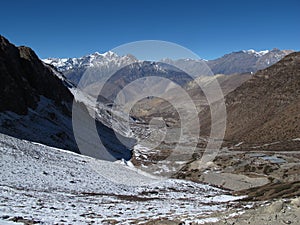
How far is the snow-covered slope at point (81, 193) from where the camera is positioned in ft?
72.3

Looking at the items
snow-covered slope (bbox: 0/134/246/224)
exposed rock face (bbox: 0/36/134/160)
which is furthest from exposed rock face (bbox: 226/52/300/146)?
snow-covered slope (bbox: 0/134/246/224)

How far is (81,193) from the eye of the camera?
107 feet

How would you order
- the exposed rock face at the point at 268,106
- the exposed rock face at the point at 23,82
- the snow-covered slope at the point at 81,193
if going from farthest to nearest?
the exposed rock face at the point at 268,106 → the exposed rock face at the point at 23,82 → the snow-covered slope at the point at 81,193

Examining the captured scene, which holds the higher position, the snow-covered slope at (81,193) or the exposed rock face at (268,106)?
the exposed rock face at (268,106)

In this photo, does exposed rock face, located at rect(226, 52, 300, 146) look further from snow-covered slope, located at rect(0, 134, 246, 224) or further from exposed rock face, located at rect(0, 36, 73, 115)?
snow-covered slope, located at rect(0, 134, 246, 224)

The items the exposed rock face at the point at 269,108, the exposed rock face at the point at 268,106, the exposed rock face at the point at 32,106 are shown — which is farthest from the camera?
the exposed rock face at the point at 268,106

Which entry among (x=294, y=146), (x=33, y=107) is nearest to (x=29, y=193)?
(x=33, y=107)

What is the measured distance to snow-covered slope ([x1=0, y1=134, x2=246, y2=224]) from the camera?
72.3 ft

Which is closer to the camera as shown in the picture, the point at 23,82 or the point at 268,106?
the point at 23,82

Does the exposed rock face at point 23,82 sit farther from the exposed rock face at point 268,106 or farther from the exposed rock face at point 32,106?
the exposed rock face at point 268,106

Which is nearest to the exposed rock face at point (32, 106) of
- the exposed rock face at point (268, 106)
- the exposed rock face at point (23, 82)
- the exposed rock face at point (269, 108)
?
the exposed rock face at point (23, 82)

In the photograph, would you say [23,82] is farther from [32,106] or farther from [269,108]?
[269,108]

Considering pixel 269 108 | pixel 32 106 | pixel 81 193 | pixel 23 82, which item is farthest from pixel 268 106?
pixel 81 193

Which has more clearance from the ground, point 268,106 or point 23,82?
point 23,82
